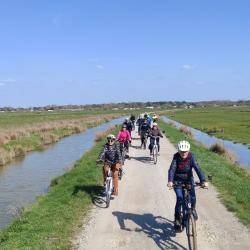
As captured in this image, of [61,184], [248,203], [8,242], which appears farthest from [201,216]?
[61,184]

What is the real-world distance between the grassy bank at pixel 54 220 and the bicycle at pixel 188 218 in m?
2.55

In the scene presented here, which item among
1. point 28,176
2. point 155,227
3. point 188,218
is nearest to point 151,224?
point 155,227

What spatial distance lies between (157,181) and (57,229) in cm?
706

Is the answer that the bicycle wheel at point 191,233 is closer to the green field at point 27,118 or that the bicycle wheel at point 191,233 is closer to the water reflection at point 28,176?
the water reflection at point 28,176

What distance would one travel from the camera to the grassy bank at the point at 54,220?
9969 millimetres

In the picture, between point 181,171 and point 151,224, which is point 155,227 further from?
point 181,171

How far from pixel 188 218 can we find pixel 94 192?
660 centimetres

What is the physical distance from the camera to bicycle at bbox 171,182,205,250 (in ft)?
29.3

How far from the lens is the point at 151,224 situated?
36.6 feet

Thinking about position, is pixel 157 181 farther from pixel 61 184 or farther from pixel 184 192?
pixel 184 192

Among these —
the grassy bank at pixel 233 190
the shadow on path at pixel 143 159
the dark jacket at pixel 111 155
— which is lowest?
the shadow on path at pixel 143 159

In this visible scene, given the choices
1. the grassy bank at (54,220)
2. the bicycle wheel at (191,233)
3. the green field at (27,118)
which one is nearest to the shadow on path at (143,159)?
the grassy bank at (54,220)

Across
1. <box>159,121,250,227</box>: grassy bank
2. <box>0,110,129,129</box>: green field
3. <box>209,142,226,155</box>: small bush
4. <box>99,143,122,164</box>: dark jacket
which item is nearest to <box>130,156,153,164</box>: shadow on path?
<box>159,121,250,227</box>: grassy bank

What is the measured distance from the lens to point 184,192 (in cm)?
967
